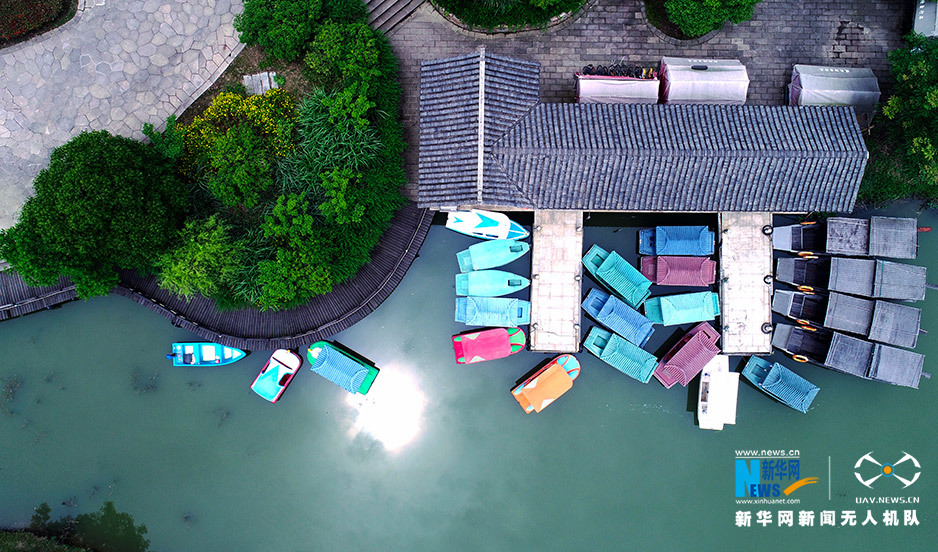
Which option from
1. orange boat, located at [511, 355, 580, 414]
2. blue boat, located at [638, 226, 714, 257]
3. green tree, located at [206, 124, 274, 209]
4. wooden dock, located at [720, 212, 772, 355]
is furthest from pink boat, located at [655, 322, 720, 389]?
green tree, located at [206, 124, 274, 209]

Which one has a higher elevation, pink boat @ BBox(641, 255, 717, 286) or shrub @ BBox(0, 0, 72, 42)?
shrub @ BBox(0, 0, 72, 42)

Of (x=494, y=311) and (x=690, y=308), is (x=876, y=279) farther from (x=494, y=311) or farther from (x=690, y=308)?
(x=494, y=311)

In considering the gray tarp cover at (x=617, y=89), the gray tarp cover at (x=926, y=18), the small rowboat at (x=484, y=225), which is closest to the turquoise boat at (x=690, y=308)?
the small rowboat at (x=484, y=225)

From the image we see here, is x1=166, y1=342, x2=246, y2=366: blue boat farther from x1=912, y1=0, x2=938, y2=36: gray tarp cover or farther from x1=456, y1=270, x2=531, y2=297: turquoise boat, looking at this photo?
x1=912, y1=0, x2=938, y2=36: gray tarp cover

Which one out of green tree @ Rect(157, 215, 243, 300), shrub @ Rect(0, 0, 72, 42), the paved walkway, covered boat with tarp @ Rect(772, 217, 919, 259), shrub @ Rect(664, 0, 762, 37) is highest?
shrub @ Rect(0, 0, 72, 42)

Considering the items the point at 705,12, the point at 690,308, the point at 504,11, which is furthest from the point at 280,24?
the point at 690,308
